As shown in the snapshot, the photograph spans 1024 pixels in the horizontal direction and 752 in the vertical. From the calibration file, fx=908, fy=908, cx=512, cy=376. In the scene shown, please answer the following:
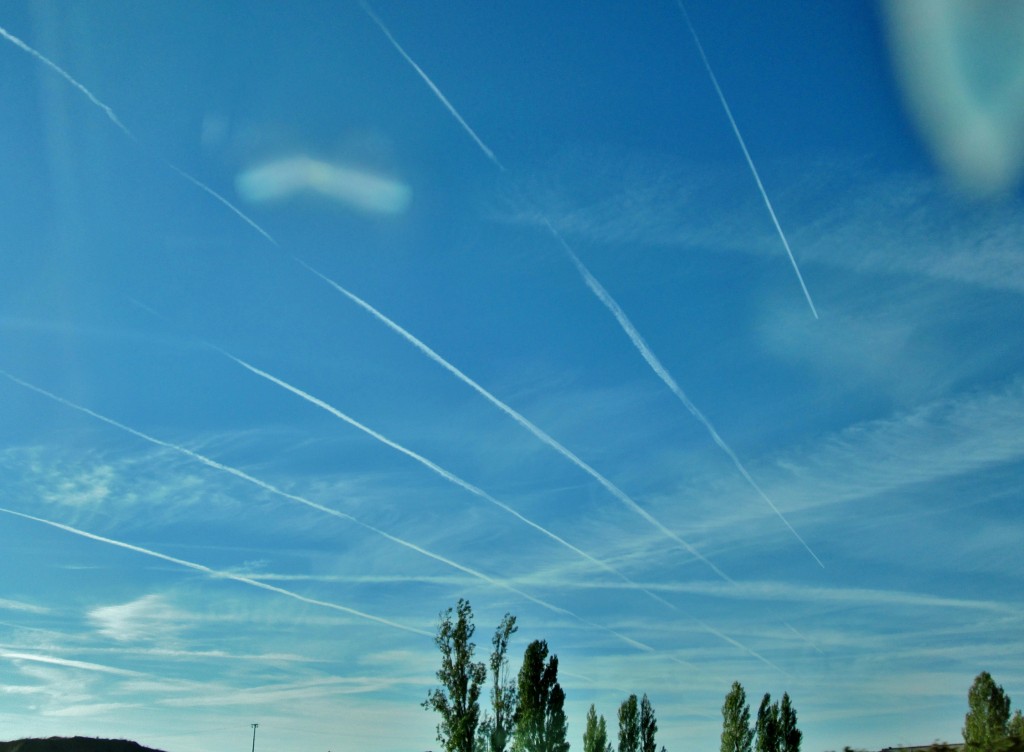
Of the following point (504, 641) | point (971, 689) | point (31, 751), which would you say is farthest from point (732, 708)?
point (31, 751)

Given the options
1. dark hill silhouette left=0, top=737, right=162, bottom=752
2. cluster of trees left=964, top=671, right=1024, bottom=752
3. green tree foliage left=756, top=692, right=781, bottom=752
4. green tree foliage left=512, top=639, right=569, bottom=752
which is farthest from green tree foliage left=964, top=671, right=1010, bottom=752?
dark hill silhouette left=0, top=737, right=162, bottom=752

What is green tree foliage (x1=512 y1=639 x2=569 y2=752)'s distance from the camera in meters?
68.3

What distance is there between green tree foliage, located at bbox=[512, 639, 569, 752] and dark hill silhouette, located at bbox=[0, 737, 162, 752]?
29331 millimetres

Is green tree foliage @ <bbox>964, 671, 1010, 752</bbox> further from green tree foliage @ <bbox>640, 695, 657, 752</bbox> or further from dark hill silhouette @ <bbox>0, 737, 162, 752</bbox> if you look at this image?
dark hill silhouette @ <bbox>0, 737, 162, 752</bbox>

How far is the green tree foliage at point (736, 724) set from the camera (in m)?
87.6

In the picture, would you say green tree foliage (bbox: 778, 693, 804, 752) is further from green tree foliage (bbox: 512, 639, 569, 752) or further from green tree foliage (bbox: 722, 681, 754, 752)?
green tree foliage (bbox: 512, 639, 569, 752)

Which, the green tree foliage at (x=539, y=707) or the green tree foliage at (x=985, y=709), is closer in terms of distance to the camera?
the green tree foliage at (x=539, y=707)

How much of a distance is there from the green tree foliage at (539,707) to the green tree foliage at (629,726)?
18638mm

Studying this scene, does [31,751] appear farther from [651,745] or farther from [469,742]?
[651,745]

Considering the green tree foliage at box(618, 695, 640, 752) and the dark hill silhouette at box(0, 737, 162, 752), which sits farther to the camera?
the green tree foliage at box(618, 695, 640, 752)

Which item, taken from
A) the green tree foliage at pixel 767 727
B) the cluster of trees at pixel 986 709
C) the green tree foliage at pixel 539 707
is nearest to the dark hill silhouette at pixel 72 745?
the green tree foliage at pixel 539 707

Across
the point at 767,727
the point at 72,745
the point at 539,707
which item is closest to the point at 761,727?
the point at 767,727


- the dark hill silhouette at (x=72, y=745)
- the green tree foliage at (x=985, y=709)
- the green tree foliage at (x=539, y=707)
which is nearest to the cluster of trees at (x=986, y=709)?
the green tree foliage at (x=985, y=709)

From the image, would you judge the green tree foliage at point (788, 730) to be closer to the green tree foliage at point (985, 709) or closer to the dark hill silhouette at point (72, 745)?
the green tree foliage at point (985, 709)
